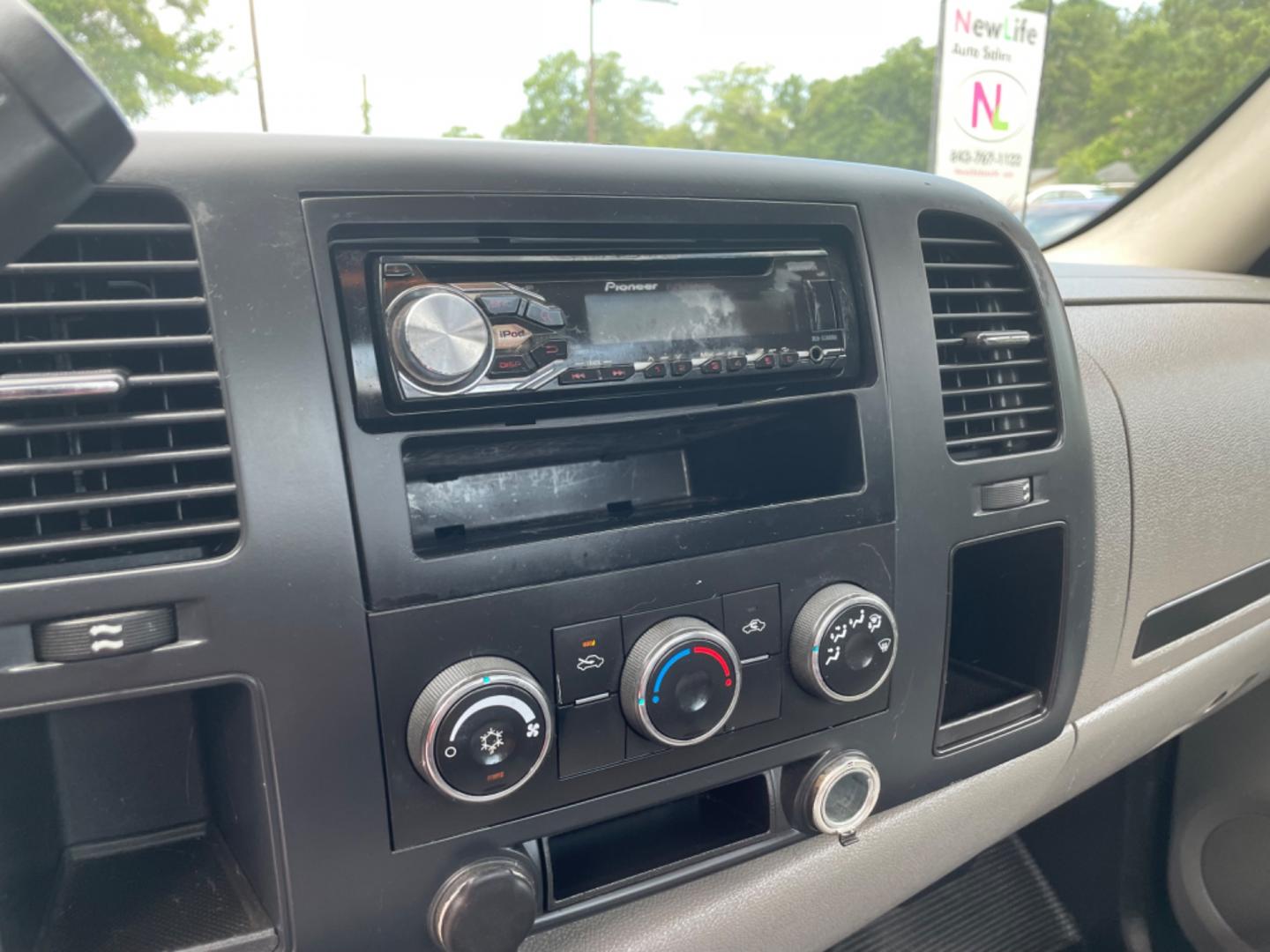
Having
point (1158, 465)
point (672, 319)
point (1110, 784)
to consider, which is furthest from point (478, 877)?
point (1110, 784)

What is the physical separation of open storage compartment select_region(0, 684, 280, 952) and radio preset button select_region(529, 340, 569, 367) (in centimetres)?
32

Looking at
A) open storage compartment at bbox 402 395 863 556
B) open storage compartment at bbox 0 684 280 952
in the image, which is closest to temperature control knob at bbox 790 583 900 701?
open storage compartment at bbox 402 395 863 556

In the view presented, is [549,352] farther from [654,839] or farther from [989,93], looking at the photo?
[989,93]

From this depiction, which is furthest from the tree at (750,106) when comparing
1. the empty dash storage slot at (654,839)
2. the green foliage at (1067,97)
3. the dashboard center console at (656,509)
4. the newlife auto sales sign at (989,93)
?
the empty dash storage slot at (654,839)

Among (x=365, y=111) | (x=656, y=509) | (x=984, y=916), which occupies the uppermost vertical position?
(x=365, y=111)

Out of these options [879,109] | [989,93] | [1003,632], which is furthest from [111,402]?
[989,93]

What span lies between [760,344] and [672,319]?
0.09 m

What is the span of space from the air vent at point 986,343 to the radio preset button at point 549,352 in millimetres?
425

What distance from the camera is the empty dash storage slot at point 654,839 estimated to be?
852 millimetres

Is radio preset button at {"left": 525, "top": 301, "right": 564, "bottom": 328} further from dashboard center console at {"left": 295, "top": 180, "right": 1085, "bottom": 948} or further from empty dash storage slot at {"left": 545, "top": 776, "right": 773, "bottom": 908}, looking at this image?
empty dash storage slot at {"left": 545, "top": 776, "right": 773, "bottom": 908}

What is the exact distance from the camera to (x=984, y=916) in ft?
5.50

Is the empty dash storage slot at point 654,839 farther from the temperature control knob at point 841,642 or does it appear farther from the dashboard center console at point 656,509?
the temperature control knob at point 841,642

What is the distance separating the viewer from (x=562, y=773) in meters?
0.78

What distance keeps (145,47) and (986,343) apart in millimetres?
878
